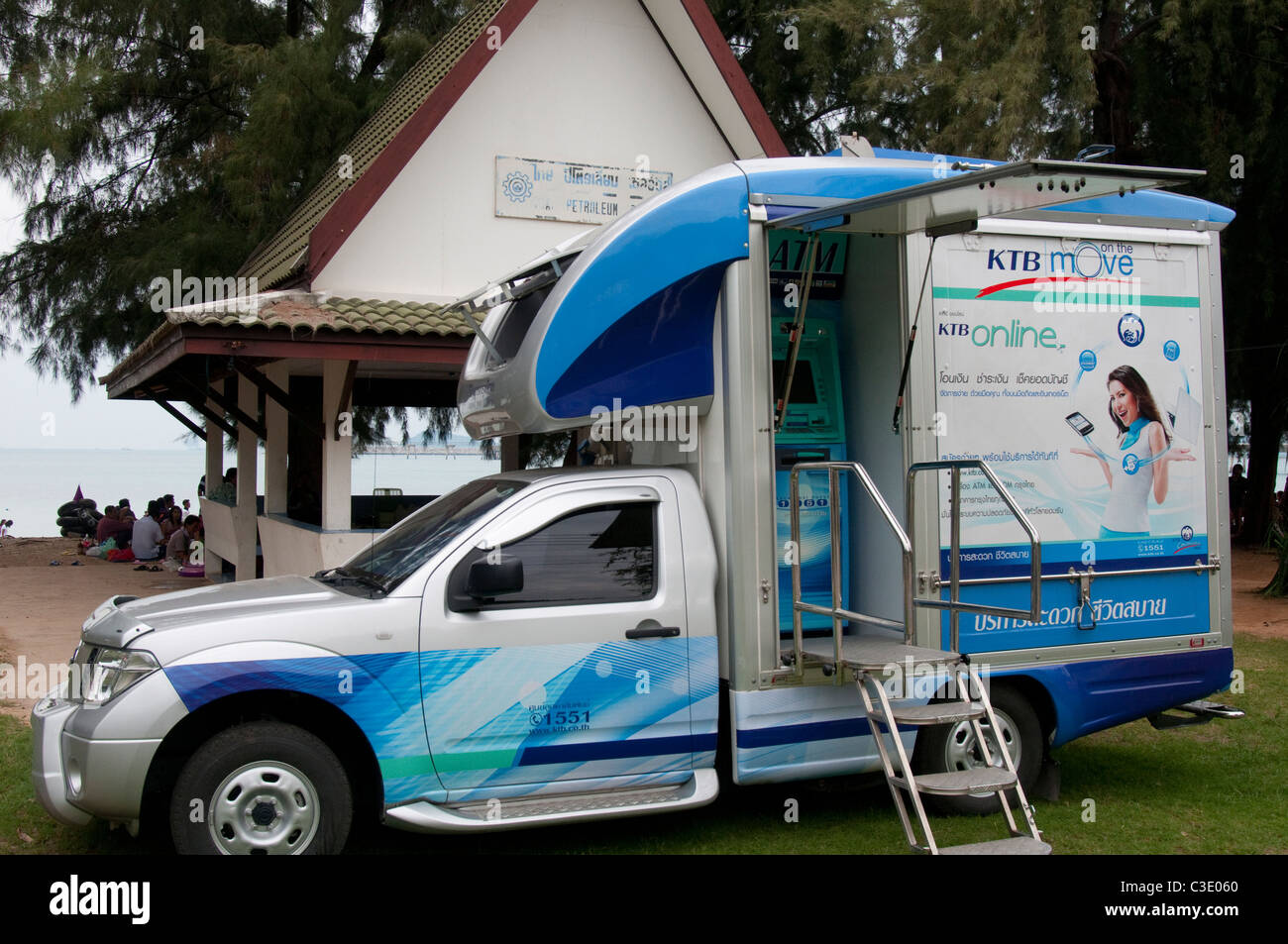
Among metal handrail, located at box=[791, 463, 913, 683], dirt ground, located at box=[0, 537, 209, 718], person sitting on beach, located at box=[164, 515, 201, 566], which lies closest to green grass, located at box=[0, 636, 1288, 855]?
metal handrail, located at box=[791, 463, 913, 683]

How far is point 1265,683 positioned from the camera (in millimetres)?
10266

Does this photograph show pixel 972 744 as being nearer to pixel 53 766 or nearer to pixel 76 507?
pixel 53 766

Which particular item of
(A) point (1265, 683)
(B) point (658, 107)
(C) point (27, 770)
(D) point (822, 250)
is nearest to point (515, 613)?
(D) point (822, 250)

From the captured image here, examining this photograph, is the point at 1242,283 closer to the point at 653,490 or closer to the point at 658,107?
the point at 658,107

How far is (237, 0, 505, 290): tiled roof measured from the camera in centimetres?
1361

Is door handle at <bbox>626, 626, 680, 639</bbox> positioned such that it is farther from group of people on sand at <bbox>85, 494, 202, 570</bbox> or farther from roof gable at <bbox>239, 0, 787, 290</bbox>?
group of people on sand at <bbox>85, 494, 202, 570</bbox>

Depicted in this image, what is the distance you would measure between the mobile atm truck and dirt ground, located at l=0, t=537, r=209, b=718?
4230mm

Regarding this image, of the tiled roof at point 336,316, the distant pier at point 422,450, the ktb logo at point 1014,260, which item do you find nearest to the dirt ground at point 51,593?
the tiled roof at point 336,316

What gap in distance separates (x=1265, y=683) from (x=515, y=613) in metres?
7.66

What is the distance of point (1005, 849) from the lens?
521 cm

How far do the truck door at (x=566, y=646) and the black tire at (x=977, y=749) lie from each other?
4.88ft

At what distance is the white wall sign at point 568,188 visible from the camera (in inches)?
516

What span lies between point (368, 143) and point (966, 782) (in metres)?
12.6

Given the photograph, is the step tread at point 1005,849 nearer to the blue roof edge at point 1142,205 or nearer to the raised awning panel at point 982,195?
the raised awning panel at point 982,195
